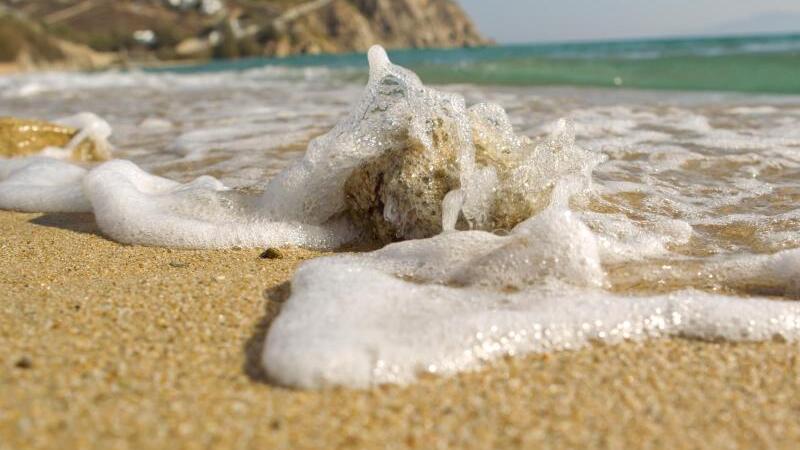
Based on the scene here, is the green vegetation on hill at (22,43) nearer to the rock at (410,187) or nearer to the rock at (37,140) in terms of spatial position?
the rock at (37,140)

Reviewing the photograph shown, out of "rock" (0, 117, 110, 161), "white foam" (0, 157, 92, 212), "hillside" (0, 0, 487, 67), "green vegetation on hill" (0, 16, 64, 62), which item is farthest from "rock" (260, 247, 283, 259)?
"hillside" (0, 0, 487, 67)

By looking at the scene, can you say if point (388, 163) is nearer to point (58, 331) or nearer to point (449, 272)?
point (449, 272)

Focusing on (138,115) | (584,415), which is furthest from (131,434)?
(138,115)

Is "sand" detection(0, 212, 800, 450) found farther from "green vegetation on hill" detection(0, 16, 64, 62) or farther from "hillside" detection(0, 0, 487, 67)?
"hillside" detection(0, 0, 487, 67)

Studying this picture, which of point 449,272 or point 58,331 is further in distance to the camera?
point 449,272

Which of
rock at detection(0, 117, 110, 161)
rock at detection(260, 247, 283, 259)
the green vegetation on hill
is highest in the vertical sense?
the green vegetation on hill

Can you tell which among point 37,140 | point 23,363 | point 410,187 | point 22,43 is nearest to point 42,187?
point 37,140
